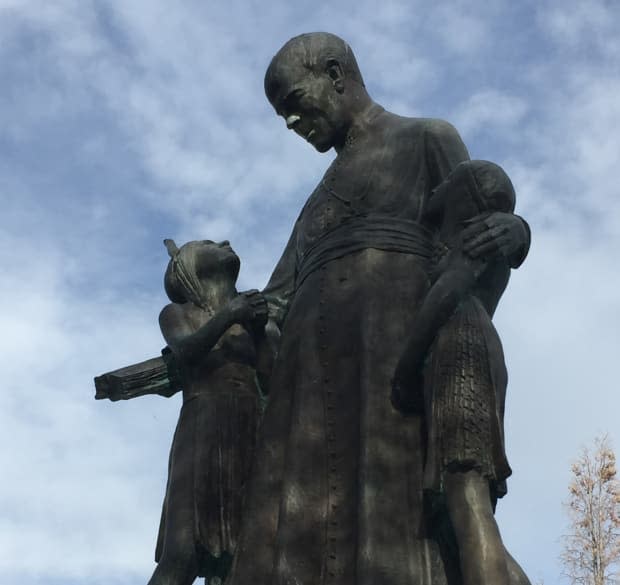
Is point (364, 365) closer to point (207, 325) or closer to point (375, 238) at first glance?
point (375, 238)

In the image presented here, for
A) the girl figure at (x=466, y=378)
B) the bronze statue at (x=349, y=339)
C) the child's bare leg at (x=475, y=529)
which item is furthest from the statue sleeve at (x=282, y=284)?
the child's bare leg at (x=475, y=529)

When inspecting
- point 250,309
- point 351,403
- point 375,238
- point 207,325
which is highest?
point 375,238

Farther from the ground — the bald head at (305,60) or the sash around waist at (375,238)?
the bald head at (305,60)

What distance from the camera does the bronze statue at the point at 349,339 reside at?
6.57 meters

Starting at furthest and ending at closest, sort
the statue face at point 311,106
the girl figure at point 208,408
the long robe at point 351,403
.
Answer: the statue face at point 311,106
the girl figure at point 208,408
the long robe at point 351,403

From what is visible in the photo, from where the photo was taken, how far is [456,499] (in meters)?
6.25

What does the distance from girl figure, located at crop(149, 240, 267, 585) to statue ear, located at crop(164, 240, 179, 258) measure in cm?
1

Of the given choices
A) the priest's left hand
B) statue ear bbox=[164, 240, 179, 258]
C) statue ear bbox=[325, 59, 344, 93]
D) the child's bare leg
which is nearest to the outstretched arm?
statue ear bbox=[164, 240, 179, 258]

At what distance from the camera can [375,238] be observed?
23.9ft

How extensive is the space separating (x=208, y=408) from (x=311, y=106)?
1821mm

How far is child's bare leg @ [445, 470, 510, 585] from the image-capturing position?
6016 mm

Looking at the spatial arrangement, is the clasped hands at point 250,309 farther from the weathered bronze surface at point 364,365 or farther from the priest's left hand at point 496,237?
the priest's left hand at point 496,237

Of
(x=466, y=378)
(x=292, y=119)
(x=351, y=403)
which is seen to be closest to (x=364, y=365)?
(x=351, y=403)

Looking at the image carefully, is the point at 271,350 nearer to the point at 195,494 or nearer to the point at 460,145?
the point at 195,494
